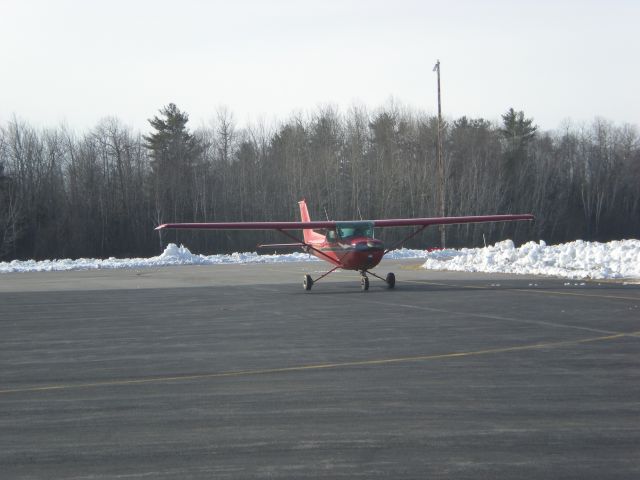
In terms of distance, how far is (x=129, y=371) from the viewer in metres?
9.41

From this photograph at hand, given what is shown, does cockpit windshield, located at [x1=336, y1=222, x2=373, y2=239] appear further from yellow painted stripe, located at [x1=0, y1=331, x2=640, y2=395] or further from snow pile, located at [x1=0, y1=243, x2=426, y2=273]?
snow pile, located at [x1=0, y1=243, x2=426, y2=273]

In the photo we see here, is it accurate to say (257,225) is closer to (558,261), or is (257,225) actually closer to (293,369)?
(558,261)

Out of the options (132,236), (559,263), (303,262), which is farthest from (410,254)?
(132,236)

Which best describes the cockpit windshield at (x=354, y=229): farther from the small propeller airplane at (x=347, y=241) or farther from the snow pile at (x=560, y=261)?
the snow pile at (x=560, y=261)

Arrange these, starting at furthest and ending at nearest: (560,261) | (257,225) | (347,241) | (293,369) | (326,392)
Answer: (560,261)
(257,225)
(347,241)
(293,369)
(326,392)

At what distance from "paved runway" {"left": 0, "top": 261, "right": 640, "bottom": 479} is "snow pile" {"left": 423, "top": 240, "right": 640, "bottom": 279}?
28.3 feet

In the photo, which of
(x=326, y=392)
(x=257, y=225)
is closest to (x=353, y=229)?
(x=257, y=225)

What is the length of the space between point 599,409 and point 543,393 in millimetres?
781

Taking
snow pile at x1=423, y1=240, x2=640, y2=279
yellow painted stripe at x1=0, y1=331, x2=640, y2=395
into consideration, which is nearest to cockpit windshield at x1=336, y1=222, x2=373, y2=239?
snow pile at x1=423, y1=240, x2=640, y2=279

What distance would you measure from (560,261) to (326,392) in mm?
22130

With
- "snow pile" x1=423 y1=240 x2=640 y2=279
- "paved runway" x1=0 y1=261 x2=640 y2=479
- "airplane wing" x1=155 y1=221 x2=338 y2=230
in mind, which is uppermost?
"airplane wing" x1=155 y1=221 x2=338 y2=230

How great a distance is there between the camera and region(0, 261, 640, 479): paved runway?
17.9ft

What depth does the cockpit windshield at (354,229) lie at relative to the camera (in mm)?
22781

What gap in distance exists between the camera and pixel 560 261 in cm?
2805
